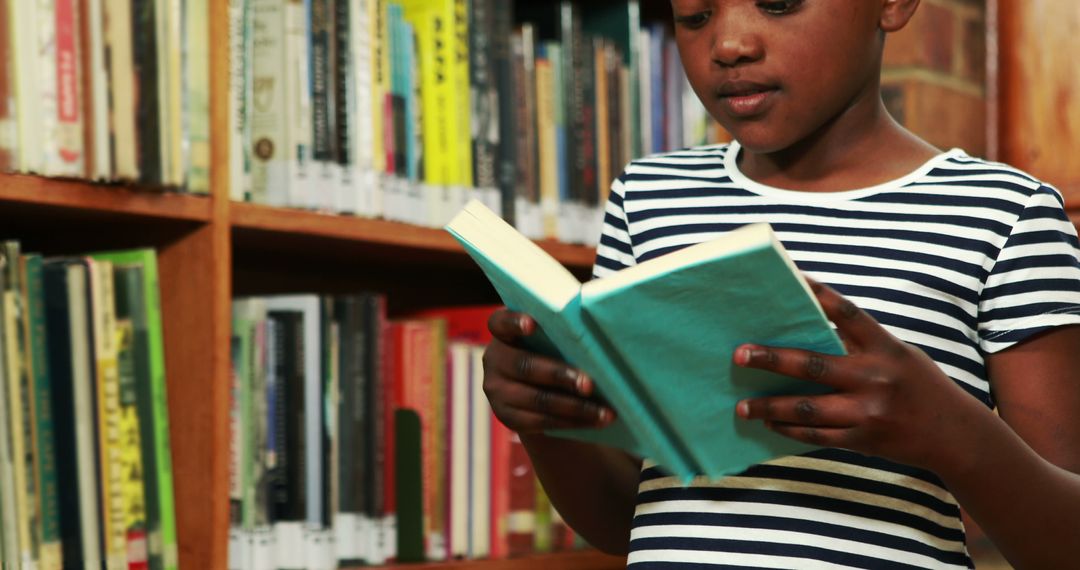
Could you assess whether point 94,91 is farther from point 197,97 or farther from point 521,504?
point 521,504

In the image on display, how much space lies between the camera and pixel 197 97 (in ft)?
4.04

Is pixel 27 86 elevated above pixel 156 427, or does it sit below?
above

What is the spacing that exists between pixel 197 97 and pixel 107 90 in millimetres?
102

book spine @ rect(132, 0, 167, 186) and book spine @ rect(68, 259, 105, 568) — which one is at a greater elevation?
book spine @ rect(132, 0, 167, 186)

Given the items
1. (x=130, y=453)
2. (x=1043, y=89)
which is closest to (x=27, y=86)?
(x=130, y=453)

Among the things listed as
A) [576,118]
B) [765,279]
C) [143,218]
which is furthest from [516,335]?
[576,118]

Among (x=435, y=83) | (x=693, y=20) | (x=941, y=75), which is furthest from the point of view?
(x=941, y=75)

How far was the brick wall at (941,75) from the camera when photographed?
1608 millimetres

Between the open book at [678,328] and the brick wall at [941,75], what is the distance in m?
0.95

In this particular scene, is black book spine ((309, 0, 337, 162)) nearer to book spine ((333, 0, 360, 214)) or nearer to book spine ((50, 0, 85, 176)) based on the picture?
book spine ((333, 0, 360, 214))

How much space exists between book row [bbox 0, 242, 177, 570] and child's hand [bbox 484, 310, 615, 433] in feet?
1.63

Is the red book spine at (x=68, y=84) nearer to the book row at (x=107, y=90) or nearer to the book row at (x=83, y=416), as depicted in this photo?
the book row at (x=107, y=90)

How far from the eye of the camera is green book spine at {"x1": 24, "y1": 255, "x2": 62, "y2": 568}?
1.11 meters

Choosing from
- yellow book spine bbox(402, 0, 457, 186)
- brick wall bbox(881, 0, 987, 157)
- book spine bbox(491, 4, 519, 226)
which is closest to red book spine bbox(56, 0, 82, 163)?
yellow book spine bbox(402, 0, 457, 186)
